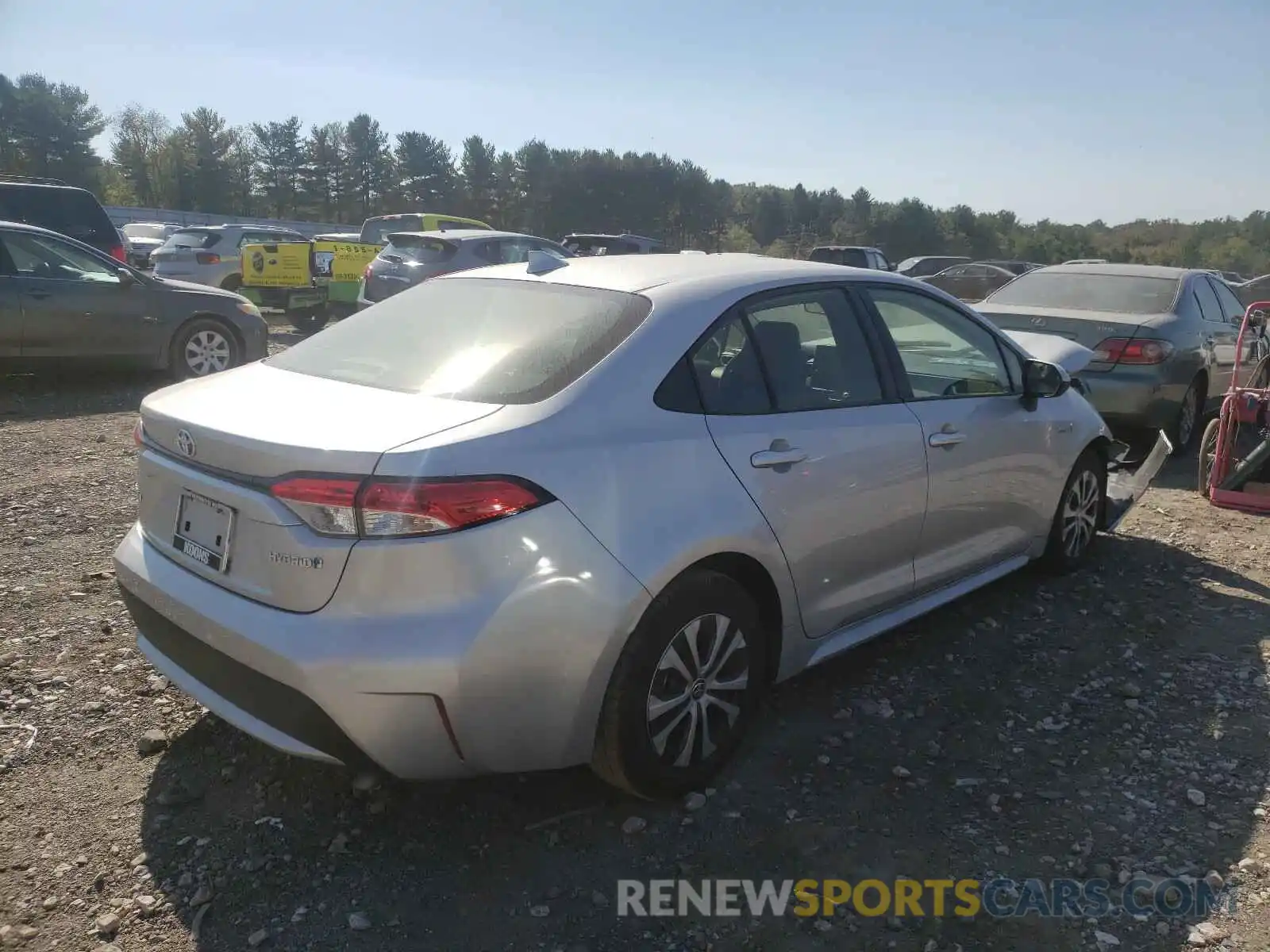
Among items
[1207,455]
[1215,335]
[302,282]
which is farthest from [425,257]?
[1207,455]

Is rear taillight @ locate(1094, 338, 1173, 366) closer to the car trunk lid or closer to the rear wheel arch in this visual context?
the rear wheel arch

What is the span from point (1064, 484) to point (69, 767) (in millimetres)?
4312

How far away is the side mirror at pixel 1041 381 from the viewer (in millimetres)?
4539

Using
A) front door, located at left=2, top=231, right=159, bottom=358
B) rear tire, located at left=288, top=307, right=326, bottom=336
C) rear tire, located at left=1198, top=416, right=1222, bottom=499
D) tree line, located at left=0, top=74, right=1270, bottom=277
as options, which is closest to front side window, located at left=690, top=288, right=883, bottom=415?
rear tire, located at left=1198, top=416, right=1222, bottom=499

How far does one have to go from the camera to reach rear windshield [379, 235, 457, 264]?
526 inches

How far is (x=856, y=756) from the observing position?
3.43 meters

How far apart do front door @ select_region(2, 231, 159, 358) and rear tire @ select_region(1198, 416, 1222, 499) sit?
345 inches

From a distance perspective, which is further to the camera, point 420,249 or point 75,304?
point 420,249

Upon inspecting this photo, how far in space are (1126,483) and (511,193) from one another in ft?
222

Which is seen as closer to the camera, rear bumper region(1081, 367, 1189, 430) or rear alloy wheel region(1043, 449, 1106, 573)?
rear alloy wheel region(1043, 449, 1106, 573)

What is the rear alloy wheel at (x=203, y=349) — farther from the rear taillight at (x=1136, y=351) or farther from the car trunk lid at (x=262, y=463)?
the rear taillight at (x=1136, y=351)

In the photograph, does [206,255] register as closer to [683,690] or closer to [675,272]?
[675,272]

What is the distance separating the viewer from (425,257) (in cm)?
1337

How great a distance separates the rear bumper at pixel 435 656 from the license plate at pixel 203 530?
8 cm
